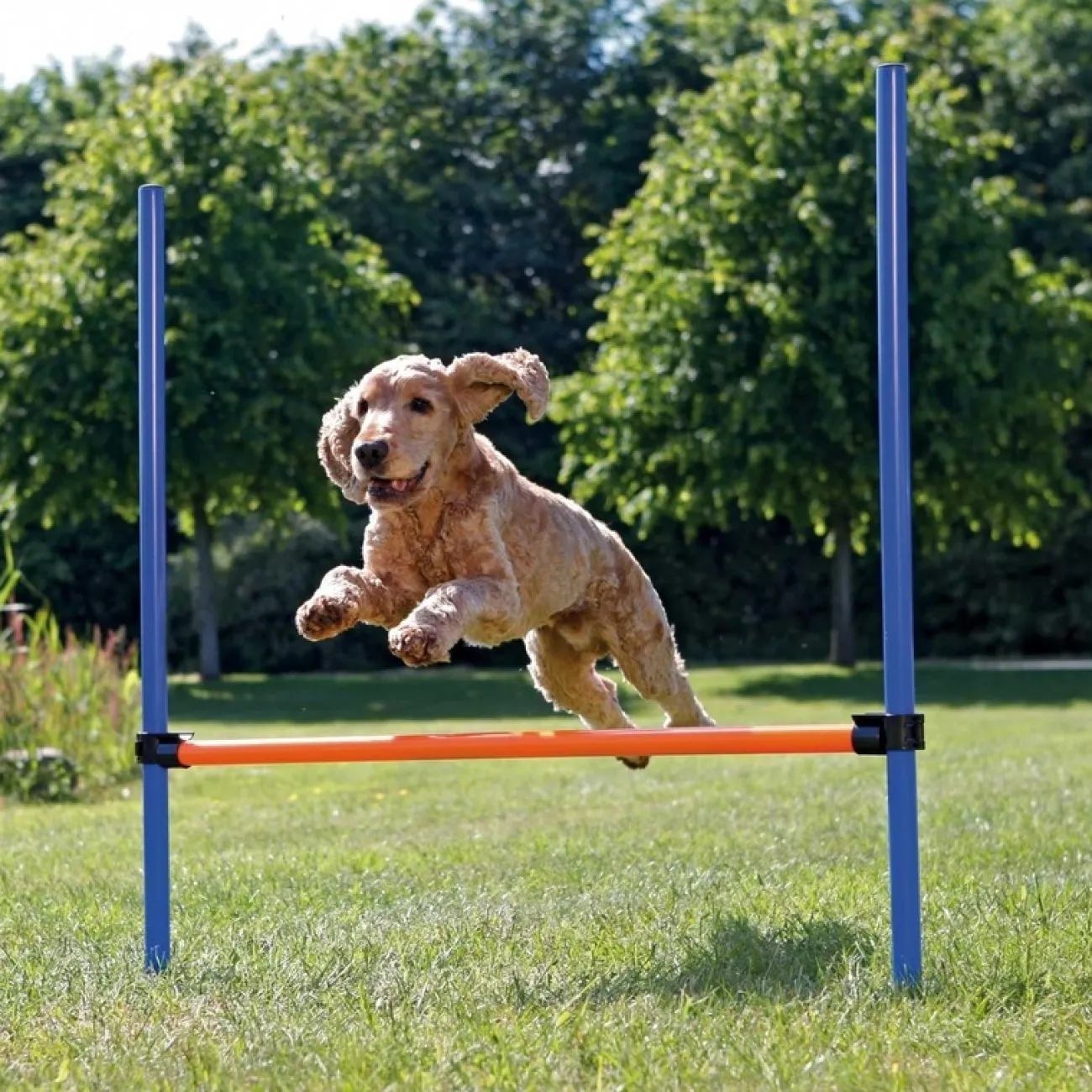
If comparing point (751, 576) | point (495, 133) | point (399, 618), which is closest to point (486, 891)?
point (399, 618)

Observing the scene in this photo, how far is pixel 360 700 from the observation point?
68.5 feet

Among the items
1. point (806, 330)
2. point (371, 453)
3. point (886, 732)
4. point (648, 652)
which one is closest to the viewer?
point (886, 732)

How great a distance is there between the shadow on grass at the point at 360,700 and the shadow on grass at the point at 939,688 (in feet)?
5.99

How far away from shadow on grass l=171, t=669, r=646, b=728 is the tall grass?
17.6 feet

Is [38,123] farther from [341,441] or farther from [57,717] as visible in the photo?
[341,441]

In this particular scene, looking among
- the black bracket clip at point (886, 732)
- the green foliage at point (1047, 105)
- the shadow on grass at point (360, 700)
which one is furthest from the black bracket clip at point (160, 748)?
the green foliage at point (1047, 105)

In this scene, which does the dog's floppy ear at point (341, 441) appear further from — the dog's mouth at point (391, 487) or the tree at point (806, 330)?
the tree at point (806, 330)

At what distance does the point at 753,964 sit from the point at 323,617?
1.45m

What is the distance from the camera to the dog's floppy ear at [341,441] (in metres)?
4.88

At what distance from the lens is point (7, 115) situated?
31.9 metres

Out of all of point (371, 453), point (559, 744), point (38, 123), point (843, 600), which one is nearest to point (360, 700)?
point (843, 600)

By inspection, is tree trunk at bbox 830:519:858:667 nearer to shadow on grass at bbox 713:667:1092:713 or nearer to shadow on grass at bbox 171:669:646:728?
shadow on grass at bbox 713:667:1092:713

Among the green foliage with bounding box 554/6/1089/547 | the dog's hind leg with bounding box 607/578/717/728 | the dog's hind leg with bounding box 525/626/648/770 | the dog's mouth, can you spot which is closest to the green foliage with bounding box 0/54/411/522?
the green foliage with bounding box 554/6/1089/547

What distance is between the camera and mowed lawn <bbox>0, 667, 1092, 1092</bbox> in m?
3.84
